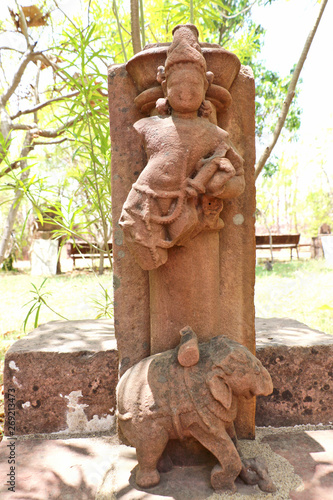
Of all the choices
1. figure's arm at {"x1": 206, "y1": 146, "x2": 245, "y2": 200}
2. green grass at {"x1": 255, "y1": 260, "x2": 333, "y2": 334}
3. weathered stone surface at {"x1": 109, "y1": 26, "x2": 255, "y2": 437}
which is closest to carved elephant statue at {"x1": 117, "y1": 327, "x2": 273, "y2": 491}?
weathered stone surface at {"x1": 109, "y1": 26, "x2": 255, "y2": 437}

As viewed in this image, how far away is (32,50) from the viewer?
4062 mm

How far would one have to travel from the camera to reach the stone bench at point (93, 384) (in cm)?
177

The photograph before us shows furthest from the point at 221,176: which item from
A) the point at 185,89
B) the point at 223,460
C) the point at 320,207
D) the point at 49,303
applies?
the point at 320,207

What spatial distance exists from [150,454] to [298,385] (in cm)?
88

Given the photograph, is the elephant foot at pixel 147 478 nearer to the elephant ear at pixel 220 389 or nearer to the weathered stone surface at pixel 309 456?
the elephant ear at pixel 220 389

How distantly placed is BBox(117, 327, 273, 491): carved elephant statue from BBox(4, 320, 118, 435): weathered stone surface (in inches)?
17.7

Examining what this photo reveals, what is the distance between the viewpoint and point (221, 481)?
1288 mm

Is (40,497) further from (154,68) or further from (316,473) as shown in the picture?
(154,68)

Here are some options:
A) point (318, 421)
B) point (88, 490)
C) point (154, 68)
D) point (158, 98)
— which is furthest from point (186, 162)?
point (318, 421)

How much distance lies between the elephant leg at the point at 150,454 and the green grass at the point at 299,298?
1893 millimetres

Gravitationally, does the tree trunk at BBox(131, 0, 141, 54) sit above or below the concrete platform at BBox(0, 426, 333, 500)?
above

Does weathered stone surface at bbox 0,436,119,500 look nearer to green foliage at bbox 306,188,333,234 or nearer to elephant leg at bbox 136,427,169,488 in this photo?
elephant leg at bbox 136,427,169,488

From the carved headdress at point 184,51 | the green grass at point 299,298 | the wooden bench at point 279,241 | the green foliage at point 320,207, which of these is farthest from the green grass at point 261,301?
the green foliage at point 320,207

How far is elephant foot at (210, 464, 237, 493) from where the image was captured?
1.28 meters
